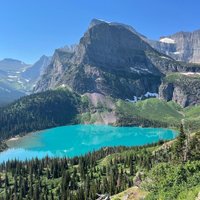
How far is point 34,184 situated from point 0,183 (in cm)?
2054

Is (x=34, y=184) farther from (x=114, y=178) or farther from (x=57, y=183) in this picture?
(x=114, y=178)

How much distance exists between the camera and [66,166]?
19850cm

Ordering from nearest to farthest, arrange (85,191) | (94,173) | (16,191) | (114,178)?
(85,191) < (114,178) < (16,191) < (94,173)

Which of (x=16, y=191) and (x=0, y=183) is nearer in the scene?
(x=16, y=191)

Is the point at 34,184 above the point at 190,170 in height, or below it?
below

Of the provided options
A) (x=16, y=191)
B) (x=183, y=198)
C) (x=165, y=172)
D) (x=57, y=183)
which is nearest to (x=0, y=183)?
(x=16, y=191)

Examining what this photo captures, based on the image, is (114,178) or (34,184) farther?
(34,184)

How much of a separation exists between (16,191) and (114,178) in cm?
4726

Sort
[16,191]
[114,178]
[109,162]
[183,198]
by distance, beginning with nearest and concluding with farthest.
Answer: [183,198] → [114,178] → [16,191] → [109,162]

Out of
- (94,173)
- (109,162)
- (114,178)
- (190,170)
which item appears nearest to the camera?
(190,170)

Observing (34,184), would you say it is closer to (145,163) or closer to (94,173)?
(94,173)

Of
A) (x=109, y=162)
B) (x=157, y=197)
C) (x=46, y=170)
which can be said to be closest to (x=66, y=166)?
(x=46, y=170)

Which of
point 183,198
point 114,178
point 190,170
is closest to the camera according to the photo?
point 183,198

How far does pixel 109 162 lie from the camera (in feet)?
642
